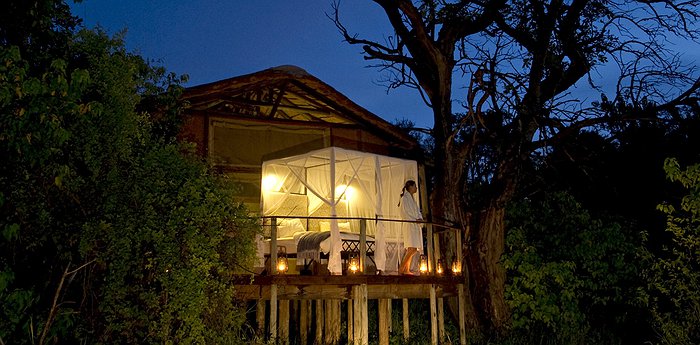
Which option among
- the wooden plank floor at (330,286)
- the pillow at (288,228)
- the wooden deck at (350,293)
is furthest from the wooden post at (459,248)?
the pillow at (288,228)

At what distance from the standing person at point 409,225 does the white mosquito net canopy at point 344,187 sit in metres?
0.12

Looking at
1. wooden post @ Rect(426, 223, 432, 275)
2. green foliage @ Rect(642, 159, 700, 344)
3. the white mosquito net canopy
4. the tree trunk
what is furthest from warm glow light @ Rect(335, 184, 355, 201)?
green foliage @ Rect(642, 159, 700, 344)

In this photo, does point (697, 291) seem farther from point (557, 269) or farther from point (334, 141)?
point (334, 141)

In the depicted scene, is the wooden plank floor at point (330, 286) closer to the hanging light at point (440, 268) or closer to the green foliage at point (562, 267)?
the hanging light at point (440, 268)

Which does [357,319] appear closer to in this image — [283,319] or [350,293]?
[350,293]

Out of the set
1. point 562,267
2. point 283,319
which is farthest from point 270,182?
point 562,267

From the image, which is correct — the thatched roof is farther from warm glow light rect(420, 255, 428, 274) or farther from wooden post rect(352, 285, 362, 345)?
wooden post rect(352, 285, 362, 345)

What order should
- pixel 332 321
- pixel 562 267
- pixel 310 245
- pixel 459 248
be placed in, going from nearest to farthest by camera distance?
1. pixel 310 245
2. pixel 459 248
3. pixel 332 321
4. pixel 562 267

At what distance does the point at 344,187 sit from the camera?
A: 1270 centimetres

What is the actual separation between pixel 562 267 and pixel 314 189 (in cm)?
516

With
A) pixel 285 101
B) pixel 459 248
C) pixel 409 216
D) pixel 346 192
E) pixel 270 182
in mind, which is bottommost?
pixel 459 248

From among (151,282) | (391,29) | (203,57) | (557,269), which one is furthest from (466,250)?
(203,57)

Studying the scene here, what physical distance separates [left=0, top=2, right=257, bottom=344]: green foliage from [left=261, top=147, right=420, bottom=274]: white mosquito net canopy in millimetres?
3414

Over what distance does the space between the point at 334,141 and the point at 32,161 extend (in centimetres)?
768
